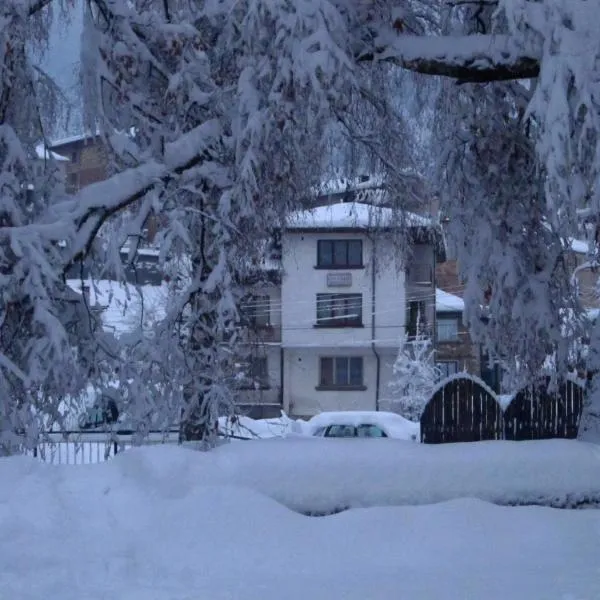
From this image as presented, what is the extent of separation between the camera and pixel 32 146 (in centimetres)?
1005

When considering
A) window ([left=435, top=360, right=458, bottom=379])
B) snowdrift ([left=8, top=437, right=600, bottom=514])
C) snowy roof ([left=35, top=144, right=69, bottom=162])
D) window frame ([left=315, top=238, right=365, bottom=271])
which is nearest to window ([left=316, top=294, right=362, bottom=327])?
window frame ([left=315, top=238, right=365, bottom=271])

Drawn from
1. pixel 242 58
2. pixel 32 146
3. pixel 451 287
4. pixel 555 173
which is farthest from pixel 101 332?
pixel 451 287

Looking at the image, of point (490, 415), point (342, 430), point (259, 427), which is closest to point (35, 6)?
point (490, 415)

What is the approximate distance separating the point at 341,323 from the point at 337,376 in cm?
227

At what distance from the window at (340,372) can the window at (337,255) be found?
163 inches

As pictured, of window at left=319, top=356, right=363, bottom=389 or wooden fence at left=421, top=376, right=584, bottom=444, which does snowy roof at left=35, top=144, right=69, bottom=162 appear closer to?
wooden fence at left=421, top=376, right=584, bottom=444

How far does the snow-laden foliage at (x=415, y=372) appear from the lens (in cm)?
3653

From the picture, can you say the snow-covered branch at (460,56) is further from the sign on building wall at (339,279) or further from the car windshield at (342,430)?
the sign on building wall at (339,279)

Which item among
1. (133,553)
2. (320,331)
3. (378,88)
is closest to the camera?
(133,553)

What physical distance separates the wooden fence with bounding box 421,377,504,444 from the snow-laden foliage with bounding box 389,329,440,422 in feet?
71.8

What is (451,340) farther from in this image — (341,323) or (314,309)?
(314,309)

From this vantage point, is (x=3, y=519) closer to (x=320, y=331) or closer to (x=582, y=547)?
(x=582, y=547)

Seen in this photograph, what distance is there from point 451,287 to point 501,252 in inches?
1366

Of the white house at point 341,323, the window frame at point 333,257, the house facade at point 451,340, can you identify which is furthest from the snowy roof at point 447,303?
the window frame at point 333,257
